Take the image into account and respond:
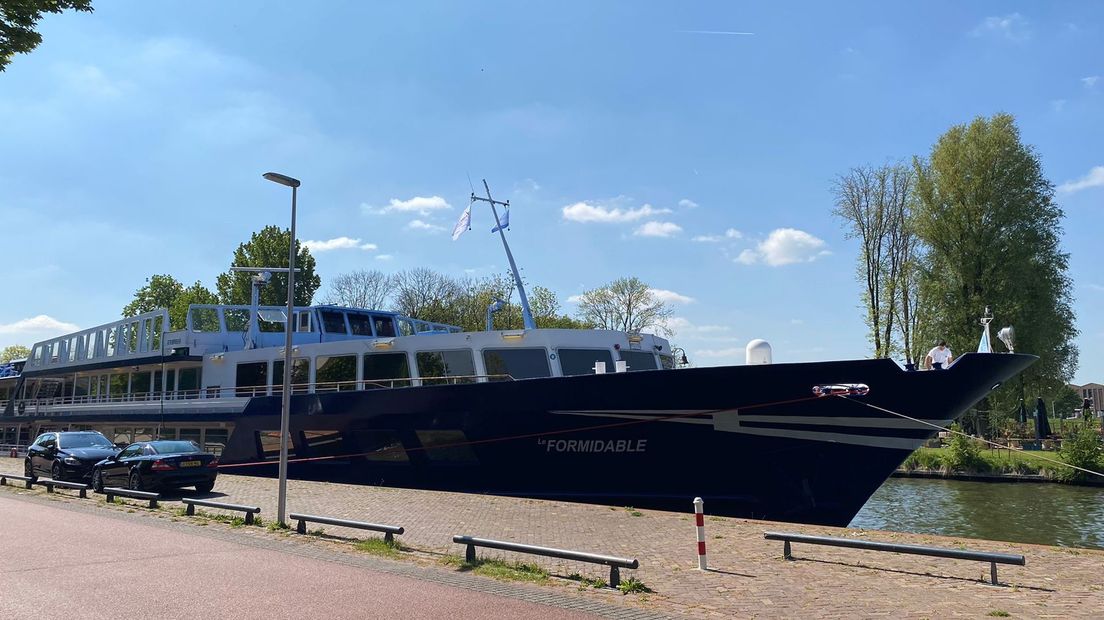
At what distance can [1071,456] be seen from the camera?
1025 inches

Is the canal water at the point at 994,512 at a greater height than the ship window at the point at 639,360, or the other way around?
the ship window at the point at 639,360

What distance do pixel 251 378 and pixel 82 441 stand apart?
5.94 meters

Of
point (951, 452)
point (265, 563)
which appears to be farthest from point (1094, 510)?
point (265, 563)

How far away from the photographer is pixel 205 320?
22.9 m

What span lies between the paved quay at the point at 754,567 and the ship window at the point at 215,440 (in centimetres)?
839

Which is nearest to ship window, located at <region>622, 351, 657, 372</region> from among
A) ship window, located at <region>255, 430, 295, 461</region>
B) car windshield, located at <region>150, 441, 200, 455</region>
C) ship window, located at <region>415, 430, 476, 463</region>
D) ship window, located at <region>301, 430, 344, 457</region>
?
ship window, located at <region>415, 430, 476, 463</region>

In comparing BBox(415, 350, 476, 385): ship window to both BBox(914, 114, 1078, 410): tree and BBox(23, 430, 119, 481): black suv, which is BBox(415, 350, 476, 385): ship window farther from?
BBox(914, 114, 1078, 410): tree

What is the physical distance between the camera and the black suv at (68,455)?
20016 mm

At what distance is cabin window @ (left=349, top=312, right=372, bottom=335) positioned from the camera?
71.1ft

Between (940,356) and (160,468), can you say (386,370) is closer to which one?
(160,468)

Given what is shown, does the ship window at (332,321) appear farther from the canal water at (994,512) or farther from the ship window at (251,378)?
the canal water at (994,512)

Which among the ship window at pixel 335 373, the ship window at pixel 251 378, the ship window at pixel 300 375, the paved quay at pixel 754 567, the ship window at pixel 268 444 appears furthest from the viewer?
the ship window at pixel 251 378

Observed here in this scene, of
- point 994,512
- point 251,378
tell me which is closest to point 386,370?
point 251,378

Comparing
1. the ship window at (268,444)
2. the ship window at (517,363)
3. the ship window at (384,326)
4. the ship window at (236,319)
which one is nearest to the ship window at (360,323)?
the ship window at (384,326)
